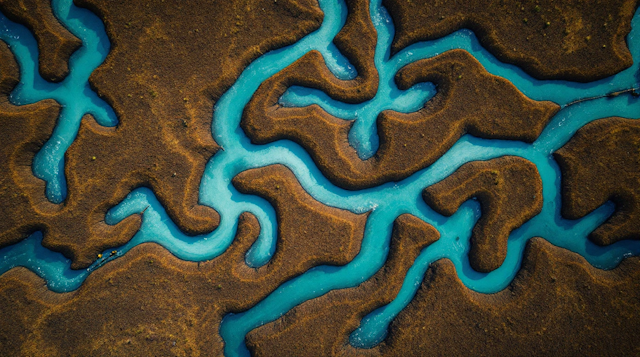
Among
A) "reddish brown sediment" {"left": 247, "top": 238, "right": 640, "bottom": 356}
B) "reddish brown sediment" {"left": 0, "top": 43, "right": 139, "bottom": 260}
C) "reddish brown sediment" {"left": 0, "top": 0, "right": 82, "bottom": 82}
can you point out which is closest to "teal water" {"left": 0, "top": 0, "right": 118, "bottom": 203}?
"reddish brown sediment" {"left": 0, "top": 0, "right": 82, "bottom": 82}

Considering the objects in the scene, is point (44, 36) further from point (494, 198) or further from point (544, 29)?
point (544, 29)

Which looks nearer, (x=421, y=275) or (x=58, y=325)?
(x=58, y=325)

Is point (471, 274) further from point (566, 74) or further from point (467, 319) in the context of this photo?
point (566, 74)

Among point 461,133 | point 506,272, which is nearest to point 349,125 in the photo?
point 461,133

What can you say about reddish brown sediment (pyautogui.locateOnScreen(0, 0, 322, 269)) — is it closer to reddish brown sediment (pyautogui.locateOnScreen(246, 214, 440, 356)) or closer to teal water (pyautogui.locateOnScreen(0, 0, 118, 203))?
teal water (pyautogui.locateOnScreen(0, 0, 118, 203))

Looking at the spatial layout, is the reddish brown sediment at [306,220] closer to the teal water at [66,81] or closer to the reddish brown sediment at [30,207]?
the reddish brown sediment at [30,207]

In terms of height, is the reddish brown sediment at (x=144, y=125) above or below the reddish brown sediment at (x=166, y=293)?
above

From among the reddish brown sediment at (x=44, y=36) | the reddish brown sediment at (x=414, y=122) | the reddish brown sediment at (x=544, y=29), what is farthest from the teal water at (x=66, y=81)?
the reddish brown sediment at (x=544, y=29)
